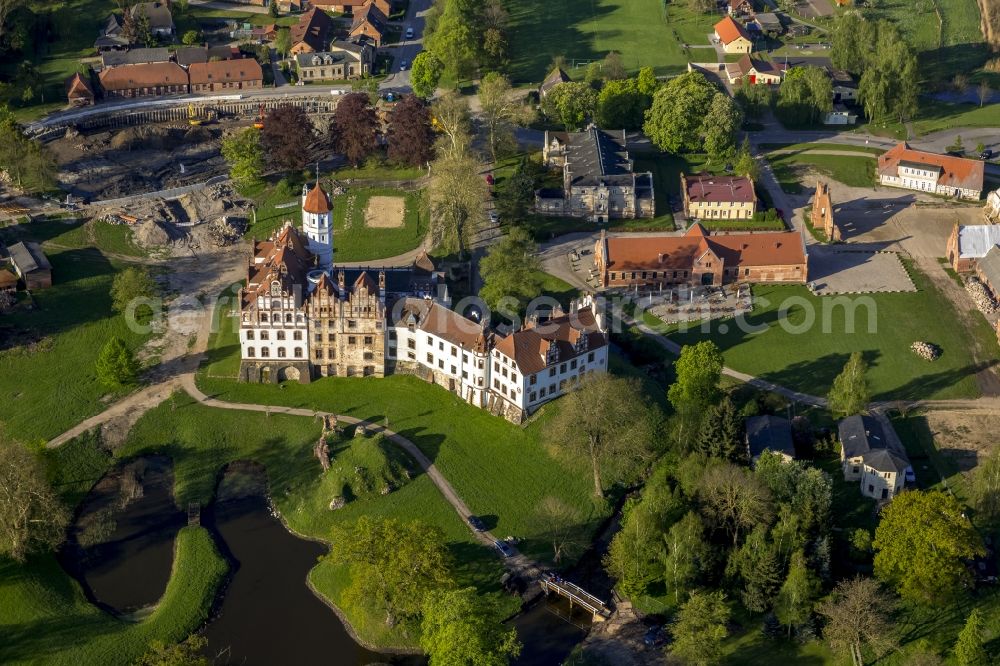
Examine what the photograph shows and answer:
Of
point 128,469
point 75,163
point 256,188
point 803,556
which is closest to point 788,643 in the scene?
point 803,556

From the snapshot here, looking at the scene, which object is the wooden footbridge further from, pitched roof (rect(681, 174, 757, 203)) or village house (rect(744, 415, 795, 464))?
pitched roof (rect(681, 174, 757, 203))

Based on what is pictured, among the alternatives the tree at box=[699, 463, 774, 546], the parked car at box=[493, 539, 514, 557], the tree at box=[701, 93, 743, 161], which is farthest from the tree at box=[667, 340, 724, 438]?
the tree at box=[701, 93, 743, 161]

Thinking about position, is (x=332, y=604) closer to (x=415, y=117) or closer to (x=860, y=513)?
(x=860, y=513)

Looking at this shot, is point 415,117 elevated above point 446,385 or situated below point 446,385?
above

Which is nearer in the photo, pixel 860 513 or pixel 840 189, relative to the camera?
pixel 860 513

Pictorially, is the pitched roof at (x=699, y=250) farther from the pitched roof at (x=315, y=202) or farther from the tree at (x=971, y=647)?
the tree at (x=971, y=647)

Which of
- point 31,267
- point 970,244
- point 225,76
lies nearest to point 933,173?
point 970,244

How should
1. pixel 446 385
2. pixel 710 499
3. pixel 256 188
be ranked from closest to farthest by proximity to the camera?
Result: pixel 710 499, pixel 446 385, pixel 256 188
